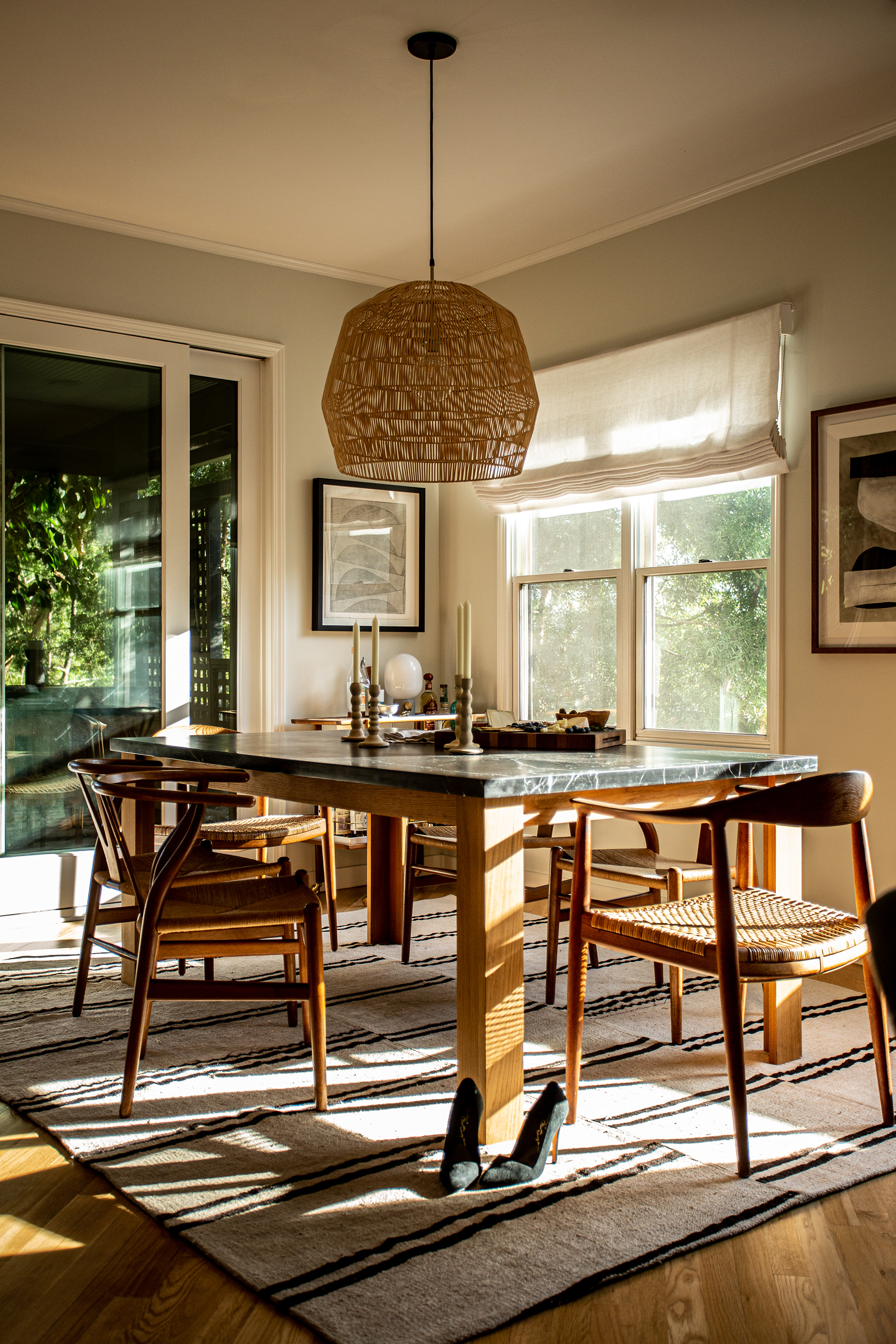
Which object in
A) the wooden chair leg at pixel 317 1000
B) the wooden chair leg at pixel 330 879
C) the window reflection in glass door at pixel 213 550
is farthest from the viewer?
the window reflection in glass door at pixel 213 550

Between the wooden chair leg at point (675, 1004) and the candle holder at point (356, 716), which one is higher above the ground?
the candle holder at point (356, 716)

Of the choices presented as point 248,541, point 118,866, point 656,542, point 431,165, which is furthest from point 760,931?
point 248,541

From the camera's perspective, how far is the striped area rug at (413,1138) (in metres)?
1.78

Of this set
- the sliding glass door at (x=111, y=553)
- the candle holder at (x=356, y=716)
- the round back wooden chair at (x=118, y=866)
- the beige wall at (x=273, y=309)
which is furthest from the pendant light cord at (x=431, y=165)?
the round back wooden chair at (x=118, y=866)

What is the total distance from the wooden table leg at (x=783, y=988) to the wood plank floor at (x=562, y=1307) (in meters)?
0.70

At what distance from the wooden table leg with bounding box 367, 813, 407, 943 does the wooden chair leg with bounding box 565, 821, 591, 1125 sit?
1631mm

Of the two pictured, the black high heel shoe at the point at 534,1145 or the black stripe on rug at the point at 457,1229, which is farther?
the black high heel shoe at the point at 534,1145

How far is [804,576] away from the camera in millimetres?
3865

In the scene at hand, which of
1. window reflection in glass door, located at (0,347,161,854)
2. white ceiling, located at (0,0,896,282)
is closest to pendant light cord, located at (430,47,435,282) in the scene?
white ceiling, located at (0,0,896,282)

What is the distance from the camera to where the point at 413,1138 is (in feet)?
7.44

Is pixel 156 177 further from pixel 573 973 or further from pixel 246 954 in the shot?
pixel 573 973

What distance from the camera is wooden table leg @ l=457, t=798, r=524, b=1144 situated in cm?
218

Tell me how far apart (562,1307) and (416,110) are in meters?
3.29

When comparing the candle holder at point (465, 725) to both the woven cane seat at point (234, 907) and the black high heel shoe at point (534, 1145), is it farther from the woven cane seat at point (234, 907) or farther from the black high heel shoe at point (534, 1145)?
the black high heel shoe at point (534, 1145)
